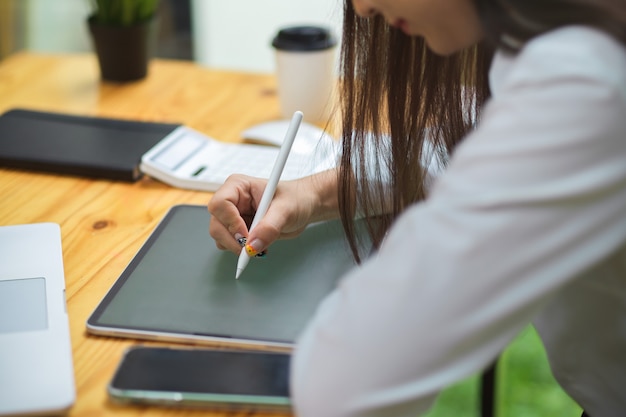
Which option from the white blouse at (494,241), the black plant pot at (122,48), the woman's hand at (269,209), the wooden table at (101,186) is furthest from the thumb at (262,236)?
the black plant pot at (122,48)

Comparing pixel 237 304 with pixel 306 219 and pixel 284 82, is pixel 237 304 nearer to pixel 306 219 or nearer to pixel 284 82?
pixel 306 219

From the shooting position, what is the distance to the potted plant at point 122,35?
1428 millimetres

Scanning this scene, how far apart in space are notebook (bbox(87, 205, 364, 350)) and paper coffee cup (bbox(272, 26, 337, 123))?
423mm

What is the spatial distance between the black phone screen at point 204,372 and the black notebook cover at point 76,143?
0.44 metres

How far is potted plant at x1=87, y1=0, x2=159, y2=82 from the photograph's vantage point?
1.43 m

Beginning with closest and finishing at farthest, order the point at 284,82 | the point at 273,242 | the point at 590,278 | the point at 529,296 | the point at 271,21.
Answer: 1. the point at 529,296
2. the point at 590,278
3. the point at 273,242
4. the point at 284,82
5. the point at 271,21

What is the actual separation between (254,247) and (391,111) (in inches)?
9.3

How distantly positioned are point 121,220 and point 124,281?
0.59ft

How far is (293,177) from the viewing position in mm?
1087

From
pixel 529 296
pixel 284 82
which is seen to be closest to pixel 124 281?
pixel 529 296

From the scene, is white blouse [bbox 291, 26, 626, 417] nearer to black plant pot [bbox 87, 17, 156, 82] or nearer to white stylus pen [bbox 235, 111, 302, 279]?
white stylus pen [bbox 235, 111, 302, 279]

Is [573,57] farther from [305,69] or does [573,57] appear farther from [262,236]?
[305,69]

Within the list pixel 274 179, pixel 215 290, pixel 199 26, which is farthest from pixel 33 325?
pixel 199 26

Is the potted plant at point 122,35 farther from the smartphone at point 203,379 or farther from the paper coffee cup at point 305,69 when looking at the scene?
the smartphone at point 203,379
